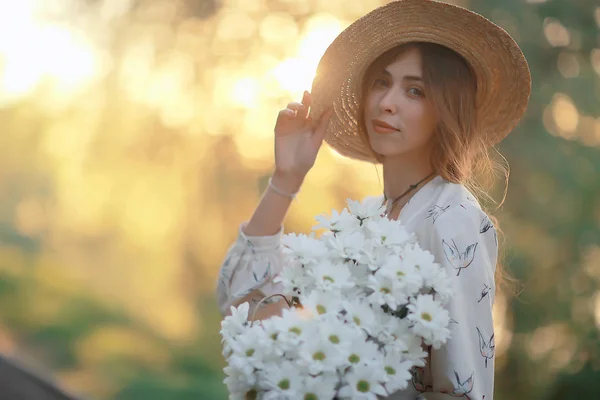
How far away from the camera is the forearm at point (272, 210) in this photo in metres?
1.72

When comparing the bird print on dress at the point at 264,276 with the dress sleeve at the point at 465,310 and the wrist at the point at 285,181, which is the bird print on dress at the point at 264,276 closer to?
the wrist at the point at 285,181

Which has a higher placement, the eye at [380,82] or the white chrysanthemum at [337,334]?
the eye at [380,82]

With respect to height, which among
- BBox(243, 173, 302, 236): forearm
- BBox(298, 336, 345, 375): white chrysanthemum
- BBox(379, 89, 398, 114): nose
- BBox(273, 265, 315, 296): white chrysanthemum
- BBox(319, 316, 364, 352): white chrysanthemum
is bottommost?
BBox(298, 336, 345, 375): white chrysanthemum

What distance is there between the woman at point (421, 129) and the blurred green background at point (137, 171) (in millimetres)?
3661

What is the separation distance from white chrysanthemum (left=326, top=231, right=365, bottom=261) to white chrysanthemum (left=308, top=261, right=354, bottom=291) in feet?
0.09

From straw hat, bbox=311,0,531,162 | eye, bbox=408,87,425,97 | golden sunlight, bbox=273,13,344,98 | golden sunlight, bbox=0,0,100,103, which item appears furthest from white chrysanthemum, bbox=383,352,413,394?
golden sunlight, bbox=0,0,100,103

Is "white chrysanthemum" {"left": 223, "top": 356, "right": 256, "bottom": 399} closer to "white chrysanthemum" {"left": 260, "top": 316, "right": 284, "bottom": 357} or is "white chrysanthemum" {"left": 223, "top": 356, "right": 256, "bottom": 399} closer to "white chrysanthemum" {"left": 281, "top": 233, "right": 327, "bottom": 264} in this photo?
"white chrysanthemum" {"left": 260, "top": 316, "right": 284, "bottom": 357}

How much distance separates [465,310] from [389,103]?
510 mm

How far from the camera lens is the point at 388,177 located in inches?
68.4

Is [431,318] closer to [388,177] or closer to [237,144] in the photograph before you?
[388,177]

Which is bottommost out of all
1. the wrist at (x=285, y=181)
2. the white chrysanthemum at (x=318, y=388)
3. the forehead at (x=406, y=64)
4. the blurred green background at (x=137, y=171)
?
the white chrysanthemum at (x=318, y=388)

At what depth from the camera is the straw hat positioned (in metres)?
1.62

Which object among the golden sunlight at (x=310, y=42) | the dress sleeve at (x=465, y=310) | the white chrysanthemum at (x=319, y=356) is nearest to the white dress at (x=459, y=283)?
the dress sleeve at (x=465, y=310)

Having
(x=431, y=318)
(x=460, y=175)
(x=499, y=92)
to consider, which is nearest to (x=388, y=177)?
(x=460, y=175)
